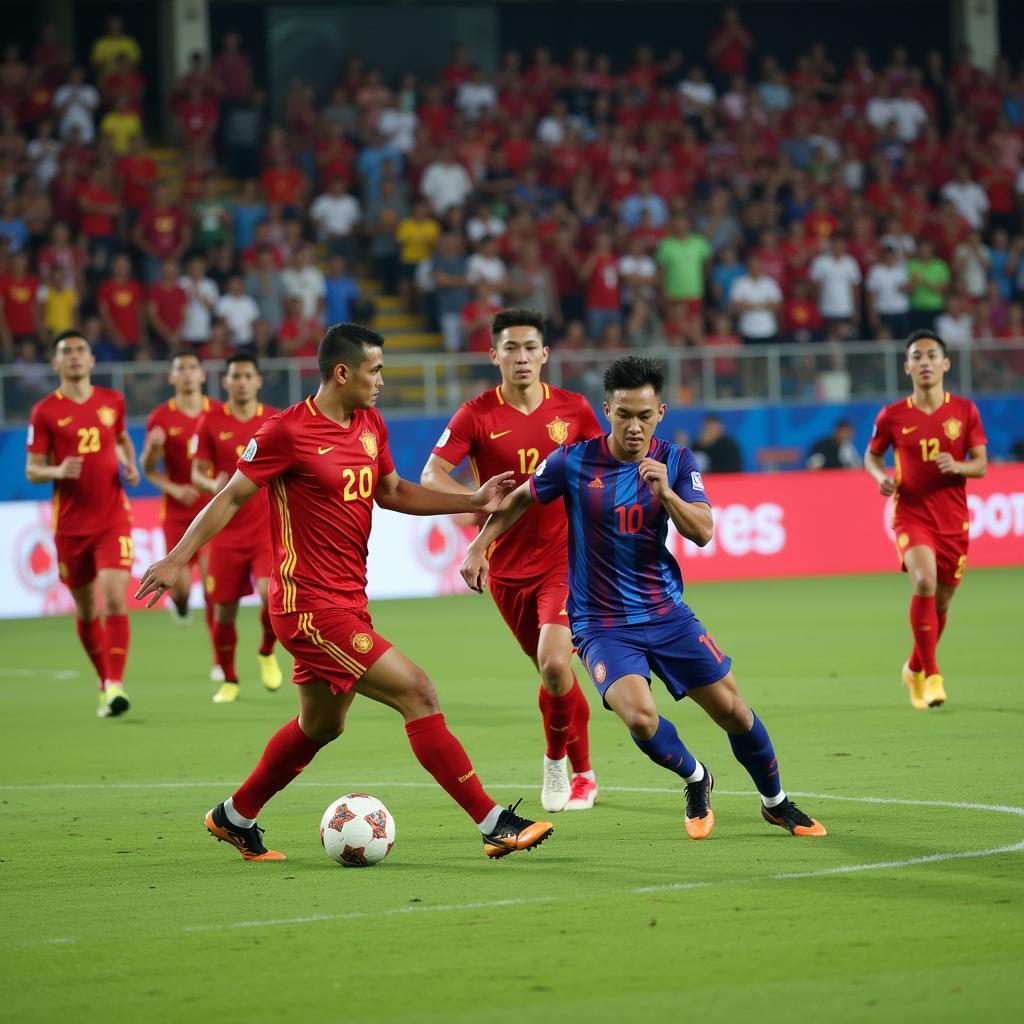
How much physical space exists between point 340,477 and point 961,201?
23966mm

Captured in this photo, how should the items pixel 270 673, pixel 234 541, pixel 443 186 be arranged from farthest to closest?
pixel 443 186 → pixel 270 673 → pixel 234 541

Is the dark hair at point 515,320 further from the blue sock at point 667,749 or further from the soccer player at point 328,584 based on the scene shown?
the blue sock at point 667,749

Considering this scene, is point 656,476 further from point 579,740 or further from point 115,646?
point 115,646

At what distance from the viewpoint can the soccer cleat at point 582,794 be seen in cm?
862

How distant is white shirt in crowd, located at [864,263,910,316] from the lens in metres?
27.0

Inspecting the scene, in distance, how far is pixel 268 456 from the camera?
7.26m

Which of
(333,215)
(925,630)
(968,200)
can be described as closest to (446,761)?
(925,630)

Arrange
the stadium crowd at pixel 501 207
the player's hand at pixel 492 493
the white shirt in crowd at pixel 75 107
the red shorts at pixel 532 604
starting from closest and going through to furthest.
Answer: the player's hand at pixel 492 493 → the red shorts at pixel 532 604 → the stadium crowd at pixel 501 207 → the white shirt in crowd at pixel 75 107

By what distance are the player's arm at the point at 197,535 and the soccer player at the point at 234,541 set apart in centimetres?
639

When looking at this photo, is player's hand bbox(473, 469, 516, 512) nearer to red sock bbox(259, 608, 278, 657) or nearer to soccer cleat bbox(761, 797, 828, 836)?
soccer cleat bbox(761, 797, 828, 836)

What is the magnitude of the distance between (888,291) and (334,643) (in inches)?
831

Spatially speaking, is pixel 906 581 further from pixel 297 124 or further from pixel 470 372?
pixel 297 124

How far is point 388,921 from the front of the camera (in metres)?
6.26

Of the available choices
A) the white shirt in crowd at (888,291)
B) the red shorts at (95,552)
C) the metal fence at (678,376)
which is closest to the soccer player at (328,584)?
the red shorts at (95,552)
